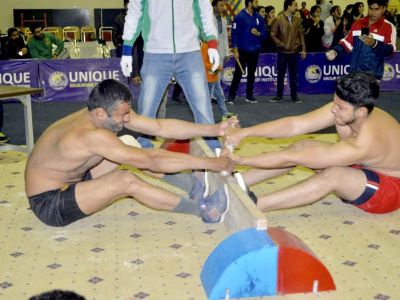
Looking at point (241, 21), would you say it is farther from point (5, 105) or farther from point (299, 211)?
point (299, 211)

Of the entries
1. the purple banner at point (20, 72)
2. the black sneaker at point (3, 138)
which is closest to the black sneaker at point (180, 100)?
the purple banner at point (20, 72)

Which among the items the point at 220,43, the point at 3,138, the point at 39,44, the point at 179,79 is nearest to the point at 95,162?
the point at 179,79

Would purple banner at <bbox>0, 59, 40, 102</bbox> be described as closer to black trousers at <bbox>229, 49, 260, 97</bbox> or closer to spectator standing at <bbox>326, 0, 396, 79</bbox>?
black trousers at <bbox>229, 49, 260, 97</bbox>

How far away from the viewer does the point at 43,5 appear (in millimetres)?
20297

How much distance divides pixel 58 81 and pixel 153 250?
725cm

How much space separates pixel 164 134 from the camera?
4.42 m

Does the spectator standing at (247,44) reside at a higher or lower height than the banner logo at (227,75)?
higher

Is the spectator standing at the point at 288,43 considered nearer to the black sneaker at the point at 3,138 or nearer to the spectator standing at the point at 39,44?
the spectator standing at the point at 39,44

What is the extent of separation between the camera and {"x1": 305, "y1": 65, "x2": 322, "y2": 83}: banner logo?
11.1 m

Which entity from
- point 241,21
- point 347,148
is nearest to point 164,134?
point 347,148

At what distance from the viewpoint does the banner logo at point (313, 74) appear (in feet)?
36.3

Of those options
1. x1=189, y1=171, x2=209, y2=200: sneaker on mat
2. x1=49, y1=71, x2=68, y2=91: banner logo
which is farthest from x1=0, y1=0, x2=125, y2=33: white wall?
x1=189, y1=171, x2=209, y2=200: sneaker on mat

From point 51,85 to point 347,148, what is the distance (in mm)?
7533

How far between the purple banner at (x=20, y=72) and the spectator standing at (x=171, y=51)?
5227 mm
